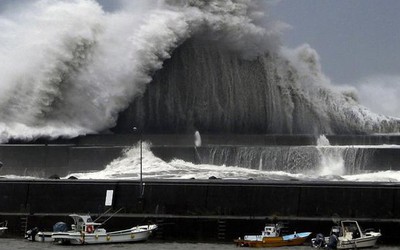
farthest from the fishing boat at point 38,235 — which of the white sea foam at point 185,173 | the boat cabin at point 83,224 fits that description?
the white sea foam at point 185,173

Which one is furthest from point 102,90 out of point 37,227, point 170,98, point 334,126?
point 37,227

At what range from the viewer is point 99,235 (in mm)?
22672

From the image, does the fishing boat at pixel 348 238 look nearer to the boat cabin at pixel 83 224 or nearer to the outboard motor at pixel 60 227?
the boat cabin at pixel 83 224

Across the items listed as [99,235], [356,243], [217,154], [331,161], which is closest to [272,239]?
[356,243]

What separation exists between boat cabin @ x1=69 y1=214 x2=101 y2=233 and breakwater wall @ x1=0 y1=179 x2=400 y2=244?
0.63 m

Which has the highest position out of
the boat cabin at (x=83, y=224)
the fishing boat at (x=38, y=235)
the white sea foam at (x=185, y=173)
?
the white sea foam at (x=185, y=173)

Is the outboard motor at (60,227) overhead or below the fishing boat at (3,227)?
overhead

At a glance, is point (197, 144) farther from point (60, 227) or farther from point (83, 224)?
point (83, 224)

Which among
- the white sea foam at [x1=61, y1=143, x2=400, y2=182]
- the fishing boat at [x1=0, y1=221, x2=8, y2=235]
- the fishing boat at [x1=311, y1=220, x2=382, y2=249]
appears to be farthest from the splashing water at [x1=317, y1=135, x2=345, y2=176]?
the fishing boat at [x1=0, y1=221, x2=8, y2=235]

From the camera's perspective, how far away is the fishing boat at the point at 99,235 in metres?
22.6

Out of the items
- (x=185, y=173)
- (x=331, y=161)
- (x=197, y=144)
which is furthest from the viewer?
(x=197, y=144)

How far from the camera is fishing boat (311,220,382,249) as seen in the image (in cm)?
2114

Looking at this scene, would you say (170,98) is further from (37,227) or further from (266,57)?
(37,227)

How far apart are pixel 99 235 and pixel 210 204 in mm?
2723
